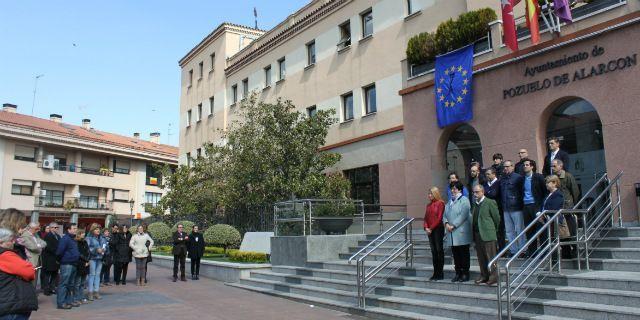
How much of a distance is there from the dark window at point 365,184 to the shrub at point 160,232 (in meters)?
12.9

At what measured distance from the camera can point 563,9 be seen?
12.3m

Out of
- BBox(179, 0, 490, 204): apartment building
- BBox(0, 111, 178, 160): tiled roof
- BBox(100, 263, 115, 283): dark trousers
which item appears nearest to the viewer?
BBox(100, 263, 115, 283): dark trousers

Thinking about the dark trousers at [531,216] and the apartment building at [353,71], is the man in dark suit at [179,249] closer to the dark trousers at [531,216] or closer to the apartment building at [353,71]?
the apartment building at [353,71]

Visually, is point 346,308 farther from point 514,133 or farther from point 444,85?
point 444,85

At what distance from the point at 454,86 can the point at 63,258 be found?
10906mm

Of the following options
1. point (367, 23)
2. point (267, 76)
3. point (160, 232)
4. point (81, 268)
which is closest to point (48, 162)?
point (160, 232)

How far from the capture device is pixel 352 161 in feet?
75.5

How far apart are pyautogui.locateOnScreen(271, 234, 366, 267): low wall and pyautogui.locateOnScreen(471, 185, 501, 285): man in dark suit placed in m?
6.08

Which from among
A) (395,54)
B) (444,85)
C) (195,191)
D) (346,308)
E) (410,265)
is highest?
(395,54)

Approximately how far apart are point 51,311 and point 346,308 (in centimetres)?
634

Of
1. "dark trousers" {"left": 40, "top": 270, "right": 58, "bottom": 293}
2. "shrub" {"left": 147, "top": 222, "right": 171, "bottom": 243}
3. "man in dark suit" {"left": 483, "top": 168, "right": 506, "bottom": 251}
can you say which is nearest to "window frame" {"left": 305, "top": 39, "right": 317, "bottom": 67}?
"shrub" {"left": 147, "top": 222, "right": 171, "bottom": 243}

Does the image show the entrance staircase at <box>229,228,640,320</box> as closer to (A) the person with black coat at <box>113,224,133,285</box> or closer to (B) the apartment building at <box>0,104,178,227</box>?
(A) the person with black coat at <box>113,224,133,285</box>

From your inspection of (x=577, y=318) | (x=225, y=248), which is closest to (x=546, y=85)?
(x=577, y=318)

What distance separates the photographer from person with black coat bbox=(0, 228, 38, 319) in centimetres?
521
